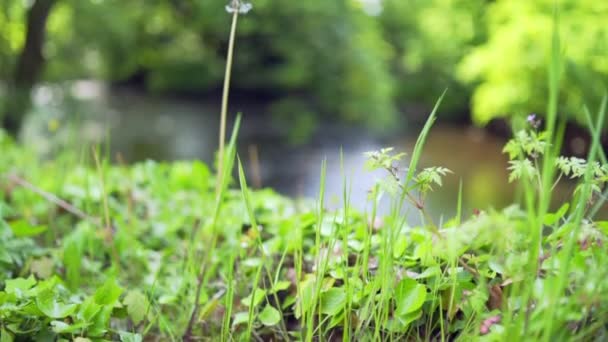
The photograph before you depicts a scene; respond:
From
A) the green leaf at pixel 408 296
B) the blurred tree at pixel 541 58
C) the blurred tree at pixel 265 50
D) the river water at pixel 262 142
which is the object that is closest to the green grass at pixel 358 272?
the green leaf at pixel 408 296

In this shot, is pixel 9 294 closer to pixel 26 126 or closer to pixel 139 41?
pixel 26 126

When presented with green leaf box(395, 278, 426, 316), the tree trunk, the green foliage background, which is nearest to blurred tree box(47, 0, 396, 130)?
the green foliage background

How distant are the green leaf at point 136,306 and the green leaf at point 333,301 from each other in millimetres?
448

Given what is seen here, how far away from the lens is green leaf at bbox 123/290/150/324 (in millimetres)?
1354

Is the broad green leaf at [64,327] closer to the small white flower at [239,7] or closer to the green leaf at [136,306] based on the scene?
the green leaf at [136,306]

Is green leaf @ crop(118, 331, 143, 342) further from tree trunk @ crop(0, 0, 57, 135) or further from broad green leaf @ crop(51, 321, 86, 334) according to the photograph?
tree trunk @ crop(0, 0, 57, 135)

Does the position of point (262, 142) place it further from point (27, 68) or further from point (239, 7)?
point (239, 7)

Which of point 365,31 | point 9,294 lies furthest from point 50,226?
point 365,31

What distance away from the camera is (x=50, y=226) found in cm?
212

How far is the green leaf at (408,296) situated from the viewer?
107 cm

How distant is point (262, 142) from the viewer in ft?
36.4

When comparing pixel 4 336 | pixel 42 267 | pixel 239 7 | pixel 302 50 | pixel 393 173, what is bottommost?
pixel 42 267

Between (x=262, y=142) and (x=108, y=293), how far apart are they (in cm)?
985

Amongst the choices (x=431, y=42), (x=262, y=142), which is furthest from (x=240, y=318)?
(x=431, y=42)
